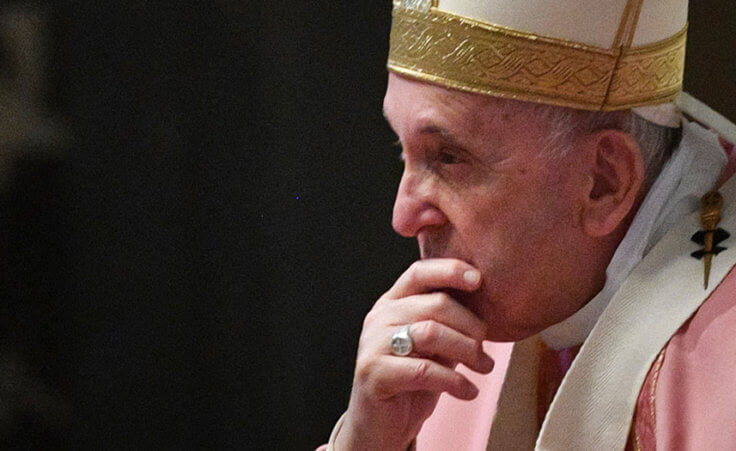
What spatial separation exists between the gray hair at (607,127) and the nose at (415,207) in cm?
18

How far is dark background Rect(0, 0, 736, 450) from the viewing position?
8.23 ft

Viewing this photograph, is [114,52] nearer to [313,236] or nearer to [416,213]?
[313,236]

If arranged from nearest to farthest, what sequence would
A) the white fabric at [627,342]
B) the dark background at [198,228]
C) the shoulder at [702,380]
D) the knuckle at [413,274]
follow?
the shoulder at [702,380]
the white fabric at [627,342]
the knuckle at [413,274]
the dark background at [198,228]

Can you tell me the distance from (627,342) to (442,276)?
0.28 meters

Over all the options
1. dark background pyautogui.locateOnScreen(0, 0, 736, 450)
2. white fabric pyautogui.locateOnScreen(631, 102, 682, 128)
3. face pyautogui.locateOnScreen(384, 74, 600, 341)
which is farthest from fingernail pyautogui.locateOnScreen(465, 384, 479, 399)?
dark background pyautogui.locateOnScreen(0, 0, 736, 450)

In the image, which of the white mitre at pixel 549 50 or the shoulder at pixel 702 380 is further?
the white mitre at pixel 549 50

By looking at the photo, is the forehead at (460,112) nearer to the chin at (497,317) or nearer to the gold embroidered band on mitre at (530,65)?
the gold embroidered band on mitre at (530,65)

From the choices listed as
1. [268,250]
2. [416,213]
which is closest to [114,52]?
[268,250]

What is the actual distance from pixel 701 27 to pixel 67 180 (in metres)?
1.46

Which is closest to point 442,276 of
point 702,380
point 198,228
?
point 702,380

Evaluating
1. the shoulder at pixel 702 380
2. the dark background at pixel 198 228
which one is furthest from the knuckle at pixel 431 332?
the dark background at pixel 198 228

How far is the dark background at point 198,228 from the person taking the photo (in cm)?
251

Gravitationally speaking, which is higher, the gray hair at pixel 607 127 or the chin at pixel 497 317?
the gray hair at pixel 607 127

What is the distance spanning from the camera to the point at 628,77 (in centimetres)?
160
